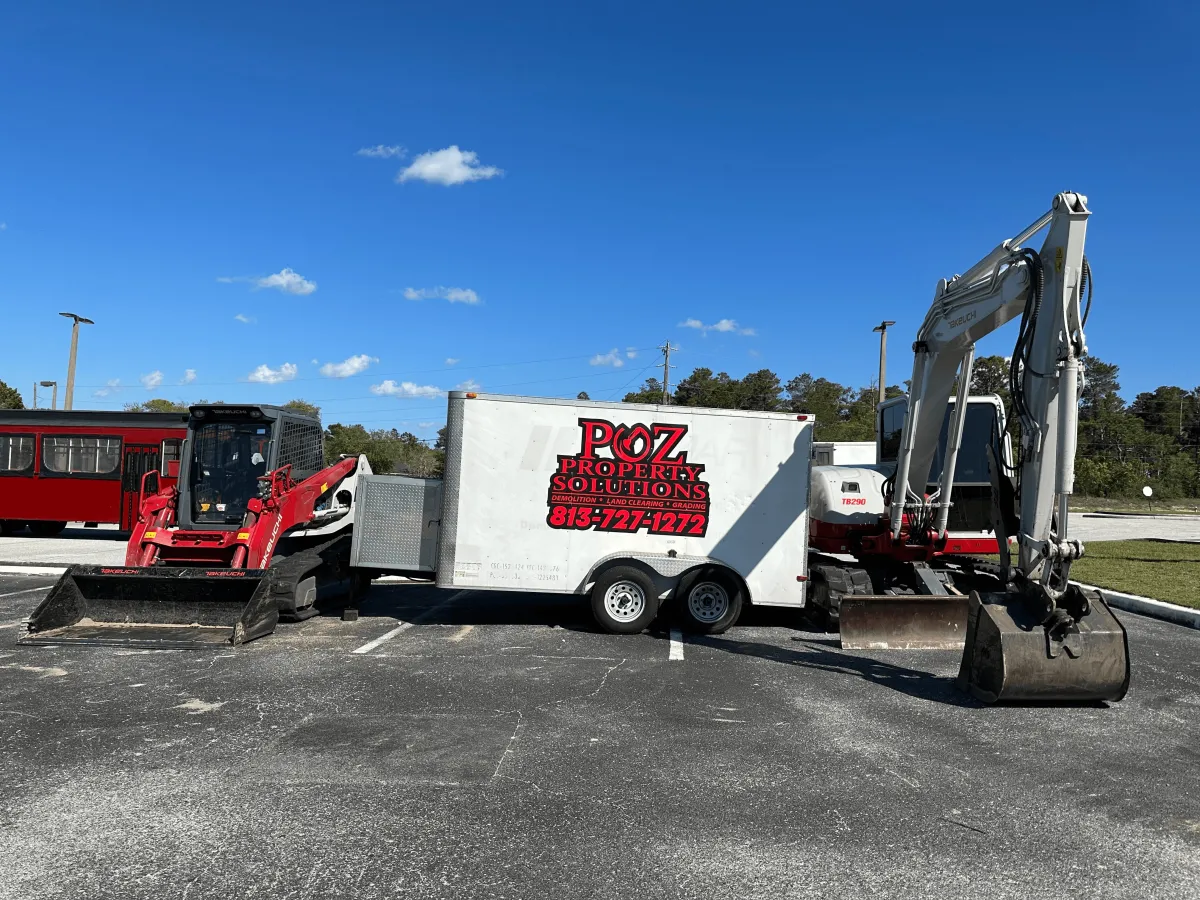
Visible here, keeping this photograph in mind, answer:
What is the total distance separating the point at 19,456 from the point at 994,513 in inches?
857

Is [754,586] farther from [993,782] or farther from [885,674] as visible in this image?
[993,782]

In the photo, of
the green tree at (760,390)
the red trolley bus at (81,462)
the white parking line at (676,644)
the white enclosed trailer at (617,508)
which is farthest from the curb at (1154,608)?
the green tree at (760,390)

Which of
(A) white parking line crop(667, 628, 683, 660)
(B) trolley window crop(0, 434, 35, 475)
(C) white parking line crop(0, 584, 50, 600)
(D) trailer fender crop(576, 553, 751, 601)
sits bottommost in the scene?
(C) white parking line crop(0, 584, 50, 600)

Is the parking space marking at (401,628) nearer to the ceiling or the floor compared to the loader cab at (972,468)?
nearer to the floor

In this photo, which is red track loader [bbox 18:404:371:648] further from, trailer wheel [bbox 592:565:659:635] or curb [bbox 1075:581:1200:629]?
curb [bbox 1075:581:1200:629]

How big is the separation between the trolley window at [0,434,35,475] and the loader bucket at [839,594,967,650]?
65.6 ft

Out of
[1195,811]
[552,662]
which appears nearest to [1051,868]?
[1195,811]

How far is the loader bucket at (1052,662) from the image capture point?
6742 mm

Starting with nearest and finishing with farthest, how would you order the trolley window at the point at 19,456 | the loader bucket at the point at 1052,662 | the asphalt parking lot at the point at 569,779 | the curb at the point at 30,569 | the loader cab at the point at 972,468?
the asphalt parking lot at the point at 569,779
the loader bucket at the point at 1052,662
the loader cab at the point at 972,468
the curb at the point at 30,569
the trolley window at the point at 19,456

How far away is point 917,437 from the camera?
9828 millimetres

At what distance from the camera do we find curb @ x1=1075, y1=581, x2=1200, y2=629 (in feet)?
36.3

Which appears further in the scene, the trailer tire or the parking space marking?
the trailer tire

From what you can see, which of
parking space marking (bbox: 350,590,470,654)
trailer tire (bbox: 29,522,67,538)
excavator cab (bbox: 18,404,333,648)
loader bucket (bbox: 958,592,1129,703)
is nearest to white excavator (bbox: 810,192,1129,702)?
loader bucket (bbox: 958,592,1129,703)

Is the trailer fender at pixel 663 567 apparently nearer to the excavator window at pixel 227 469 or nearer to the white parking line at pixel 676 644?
the white parking line at pixel 676 644
